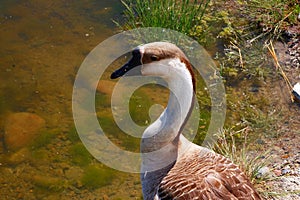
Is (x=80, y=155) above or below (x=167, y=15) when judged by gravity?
below

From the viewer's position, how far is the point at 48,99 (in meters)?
5.94

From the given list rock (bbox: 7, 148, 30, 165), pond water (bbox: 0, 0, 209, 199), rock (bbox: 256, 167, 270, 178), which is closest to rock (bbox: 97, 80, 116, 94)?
pond water (bbox: 0, 0, 209, 199)

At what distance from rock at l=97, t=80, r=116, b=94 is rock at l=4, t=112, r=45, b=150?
0.78m

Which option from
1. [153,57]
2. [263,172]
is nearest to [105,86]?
[263,172]

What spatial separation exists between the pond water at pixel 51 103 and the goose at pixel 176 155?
1.03 metres

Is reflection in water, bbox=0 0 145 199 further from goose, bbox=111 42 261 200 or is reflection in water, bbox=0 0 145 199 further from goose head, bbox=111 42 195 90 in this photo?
goose head, bbox=111 42 195 90

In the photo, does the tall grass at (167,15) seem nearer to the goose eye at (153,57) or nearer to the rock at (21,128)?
the rock at (21,128)

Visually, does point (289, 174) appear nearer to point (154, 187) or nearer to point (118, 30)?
point (154, 187)

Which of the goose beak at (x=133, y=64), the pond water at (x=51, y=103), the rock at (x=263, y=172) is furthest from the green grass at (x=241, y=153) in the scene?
the goose beak at (x=133, y=64)

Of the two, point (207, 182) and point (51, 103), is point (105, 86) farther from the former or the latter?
point (207, 182)

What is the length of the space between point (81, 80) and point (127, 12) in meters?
1.25

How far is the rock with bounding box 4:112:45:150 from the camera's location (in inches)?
216

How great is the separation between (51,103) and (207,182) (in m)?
2.78

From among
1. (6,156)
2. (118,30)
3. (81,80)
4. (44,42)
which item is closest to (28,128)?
(6,156)
